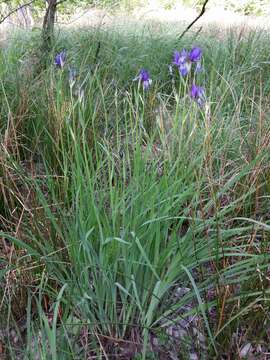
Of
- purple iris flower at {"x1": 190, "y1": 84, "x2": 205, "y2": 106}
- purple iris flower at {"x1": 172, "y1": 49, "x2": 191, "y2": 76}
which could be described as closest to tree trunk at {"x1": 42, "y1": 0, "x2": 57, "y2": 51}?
purple iris flower at {"x1": 172, "y1": 49, "x2": 191, "y2": 76}

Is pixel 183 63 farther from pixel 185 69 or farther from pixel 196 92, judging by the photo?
pixel 196 92

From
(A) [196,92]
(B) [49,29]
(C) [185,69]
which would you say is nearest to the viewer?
(A) [196,92]

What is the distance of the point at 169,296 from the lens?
4.56 ft

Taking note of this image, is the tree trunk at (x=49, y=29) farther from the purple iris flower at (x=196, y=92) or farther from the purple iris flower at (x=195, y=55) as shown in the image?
the purple iris flower at (x=196, y=92)

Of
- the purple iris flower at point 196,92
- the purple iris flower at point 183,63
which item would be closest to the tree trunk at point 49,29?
the purple iris flower at point 183,63

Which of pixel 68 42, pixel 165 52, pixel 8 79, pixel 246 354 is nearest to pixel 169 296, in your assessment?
pixel 246 354

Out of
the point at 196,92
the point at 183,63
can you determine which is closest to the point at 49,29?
the point at 183,63

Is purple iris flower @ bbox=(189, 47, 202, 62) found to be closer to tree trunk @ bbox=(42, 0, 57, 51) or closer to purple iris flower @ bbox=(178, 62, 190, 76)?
purple iris flower @ bbox=(178, 62, 190, 76)

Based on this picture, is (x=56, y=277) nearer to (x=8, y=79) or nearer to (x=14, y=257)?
(x=14, y=257)

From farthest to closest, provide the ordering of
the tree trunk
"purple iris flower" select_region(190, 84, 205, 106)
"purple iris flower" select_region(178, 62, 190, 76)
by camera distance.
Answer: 1. the tree trunk
2. "purple iris flower" select_region(178, 62, 190, 76)
3. "purple iris flower" select_region(190, 84, 205, 106)

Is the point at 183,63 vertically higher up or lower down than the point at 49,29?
lower down

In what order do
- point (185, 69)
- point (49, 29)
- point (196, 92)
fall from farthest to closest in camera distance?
1. point (49, 29)
2. point (185, 69)
3. point (196, 92)

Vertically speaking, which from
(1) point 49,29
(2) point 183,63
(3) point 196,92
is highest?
(1) point 49,29

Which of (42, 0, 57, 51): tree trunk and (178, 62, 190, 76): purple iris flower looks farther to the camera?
(42, 0, 57, 51): tree trunk
